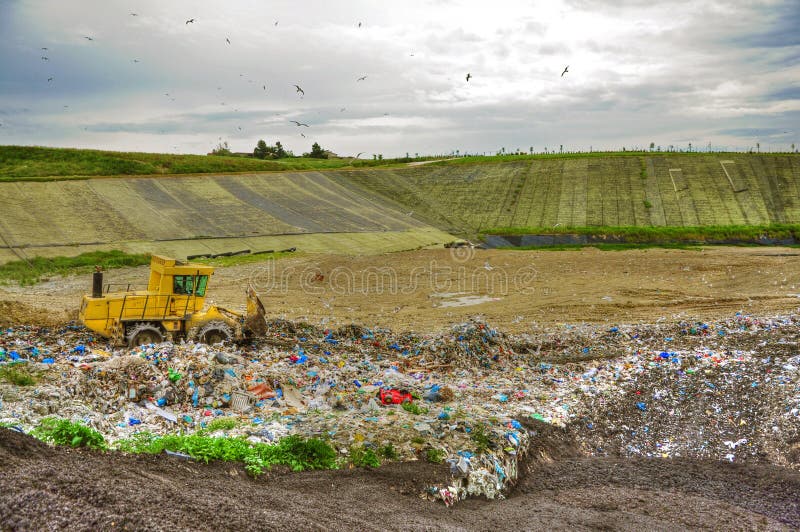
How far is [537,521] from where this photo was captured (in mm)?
6672

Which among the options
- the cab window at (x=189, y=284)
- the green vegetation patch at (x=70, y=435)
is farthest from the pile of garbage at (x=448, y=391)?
the cab window at (x=189, y=284)

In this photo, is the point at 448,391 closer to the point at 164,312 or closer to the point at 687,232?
the point at 164,312

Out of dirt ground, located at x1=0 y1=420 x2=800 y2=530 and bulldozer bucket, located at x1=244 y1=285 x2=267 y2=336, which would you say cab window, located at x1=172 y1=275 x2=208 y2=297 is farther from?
dirt ground, located at x1=0 y1=420 x2=800 y2=530

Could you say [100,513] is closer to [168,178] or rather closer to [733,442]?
[733,442]

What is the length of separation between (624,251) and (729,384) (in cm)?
1691

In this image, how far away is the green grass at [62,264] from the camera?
2153cm

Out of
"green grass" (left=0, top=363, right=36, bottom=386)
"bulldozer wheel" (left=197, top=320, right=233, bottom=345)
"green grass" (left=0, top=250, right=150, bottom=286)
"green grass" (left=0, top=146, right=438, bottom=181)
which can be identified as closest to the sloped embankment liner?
"green grass" (left=0, top=363, right=36, bottom=386)

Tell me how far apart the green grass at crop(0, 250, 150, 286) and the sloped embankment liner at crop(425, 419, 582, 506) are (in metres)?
17.9

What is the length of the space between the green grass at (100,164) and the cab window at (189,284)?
25.5 m

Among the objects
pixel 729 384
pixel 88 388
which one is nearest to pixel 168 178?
pixel 88 388

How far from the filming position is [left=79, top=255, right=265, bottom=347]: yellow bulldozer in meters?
12.0

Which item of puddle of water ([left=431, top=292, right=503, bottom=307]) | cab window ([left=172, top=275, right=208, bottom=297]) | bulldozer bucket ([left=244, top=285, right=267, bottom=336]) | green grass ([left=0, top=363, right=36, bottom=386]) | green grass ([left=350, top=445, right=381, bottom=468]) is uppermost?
cab window ([left=172, top=275, right=208, bottom=297])

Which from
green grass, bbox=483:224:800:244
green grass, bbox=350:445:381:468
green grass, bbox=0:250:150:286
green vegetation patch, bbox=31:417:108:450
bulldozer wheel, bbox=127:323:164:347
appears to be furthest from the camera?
green grass, bbox=483:224:800:244

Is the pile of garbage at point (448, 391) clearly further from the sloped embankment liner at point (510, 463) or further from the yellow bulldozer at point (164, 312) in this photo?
the yellow bulldozer at point (164, 312)
